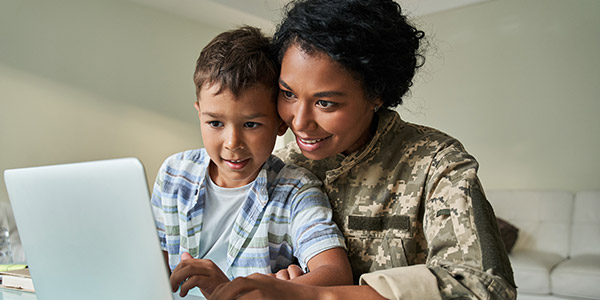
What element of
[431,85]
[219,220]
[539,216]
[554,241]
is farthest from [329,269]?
[431,85]

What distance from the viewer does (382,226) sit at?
1.08 metres

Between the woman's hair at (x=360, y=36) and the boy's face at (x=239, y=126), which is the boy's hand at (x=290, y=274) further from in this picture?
the woman's hair at (x=360, y=36)

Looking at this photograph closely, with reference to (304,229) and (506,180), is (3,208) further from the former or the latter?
(506,180)

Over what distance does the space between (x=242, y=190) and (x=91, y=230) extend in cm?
53

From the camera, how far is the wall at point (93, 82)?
13.3 ft

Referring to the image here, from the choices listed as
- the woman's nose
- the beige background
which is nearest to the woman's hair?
the woman's nose

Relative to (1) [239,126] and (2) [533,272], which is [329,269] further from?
(2) [533,272]

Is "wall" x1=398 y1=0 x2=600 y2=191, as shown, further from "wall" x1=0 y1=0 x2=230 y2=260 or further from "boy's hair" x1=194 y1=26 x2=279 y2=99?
"boy's hair" x1=194 y1=26 x2=279 y2=99

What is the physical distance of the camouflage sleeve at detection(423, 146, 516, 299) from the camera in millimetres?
713

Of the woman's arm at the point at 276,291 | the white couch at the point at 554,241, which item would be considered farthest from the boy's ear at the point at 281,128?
the white couch at the point at 554,241

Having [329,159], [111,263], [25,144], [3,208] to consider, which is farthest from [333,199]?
[25,144]

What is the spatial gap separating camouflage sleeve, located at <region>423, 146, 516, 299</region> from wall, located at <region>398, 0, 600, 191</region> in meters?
3.86

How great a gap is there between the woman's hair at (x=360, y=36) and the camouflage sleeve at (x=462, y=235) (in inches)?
7.9

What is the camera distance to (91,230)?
599 mm
